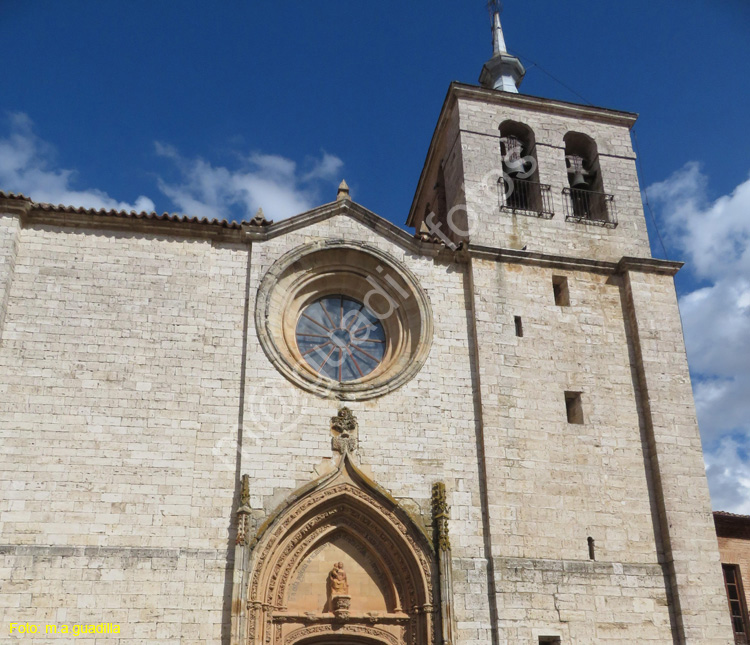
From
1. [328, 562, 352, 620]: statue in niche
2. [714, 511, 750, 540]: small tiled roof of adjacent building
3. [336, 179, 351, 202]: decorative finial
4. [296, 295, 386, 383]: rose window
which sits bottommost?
[328, 562, 352, 620]: statue in niche

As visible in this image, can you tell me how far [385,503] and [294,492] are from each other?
1317 millimetres

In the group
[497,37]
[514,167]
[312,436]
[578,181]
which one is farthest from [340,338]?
A: [497,37]

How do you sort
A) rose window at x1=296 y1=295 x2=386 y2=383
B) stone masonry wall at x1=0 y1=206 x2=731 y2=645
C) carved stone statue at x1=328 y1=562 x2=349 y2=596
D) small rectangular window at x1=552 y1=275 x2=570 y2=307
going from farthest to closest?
small rectangular window at x1=552 y1=275 x2=570 y2=307, rose window at x1=296 y1=295 x2=386 y2=383, carved stone statue at x1=328 y1=562 x2=349 y2=596, stone masonry wall at x1=0 y1=206 x2=731 y2=645

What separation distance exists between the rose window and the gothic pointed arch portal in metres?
1.85

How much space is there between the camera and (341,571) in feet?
37.5

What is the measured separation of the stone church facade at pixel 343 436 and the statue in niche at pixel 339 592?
0.03 metres

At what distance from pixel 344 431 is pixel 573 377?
3.95 m

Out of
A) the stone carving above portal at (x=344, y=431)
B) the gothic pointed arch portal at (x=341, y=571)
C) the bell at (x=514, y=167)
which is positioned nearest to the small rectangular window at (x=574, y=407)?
the gothic pointed arch portal at (x=341, y=571)

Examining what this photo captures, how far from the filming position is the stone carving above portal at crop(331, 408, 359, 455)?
1184 cm

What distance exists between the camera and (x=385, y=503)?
11.6m

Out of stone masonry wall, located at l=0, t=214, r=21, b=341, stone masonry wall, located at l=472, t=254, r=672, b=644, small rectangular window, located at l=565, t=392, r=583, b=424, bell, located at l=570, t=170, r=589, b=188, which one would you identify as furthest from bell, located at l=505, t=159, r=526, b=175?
stone masonry wall, located at l=0, t=214, r=21, b=341

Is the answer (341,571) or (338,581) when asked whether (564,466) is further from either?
(338,581)

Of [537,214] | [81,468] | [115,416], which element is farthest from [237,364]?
[537,214]

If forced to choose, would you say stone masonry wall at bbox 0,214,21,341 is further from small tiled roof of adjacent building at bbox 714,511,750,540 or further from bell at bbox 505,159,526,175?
small tiled roof of adjacent building at bbox 714,511,750,540
